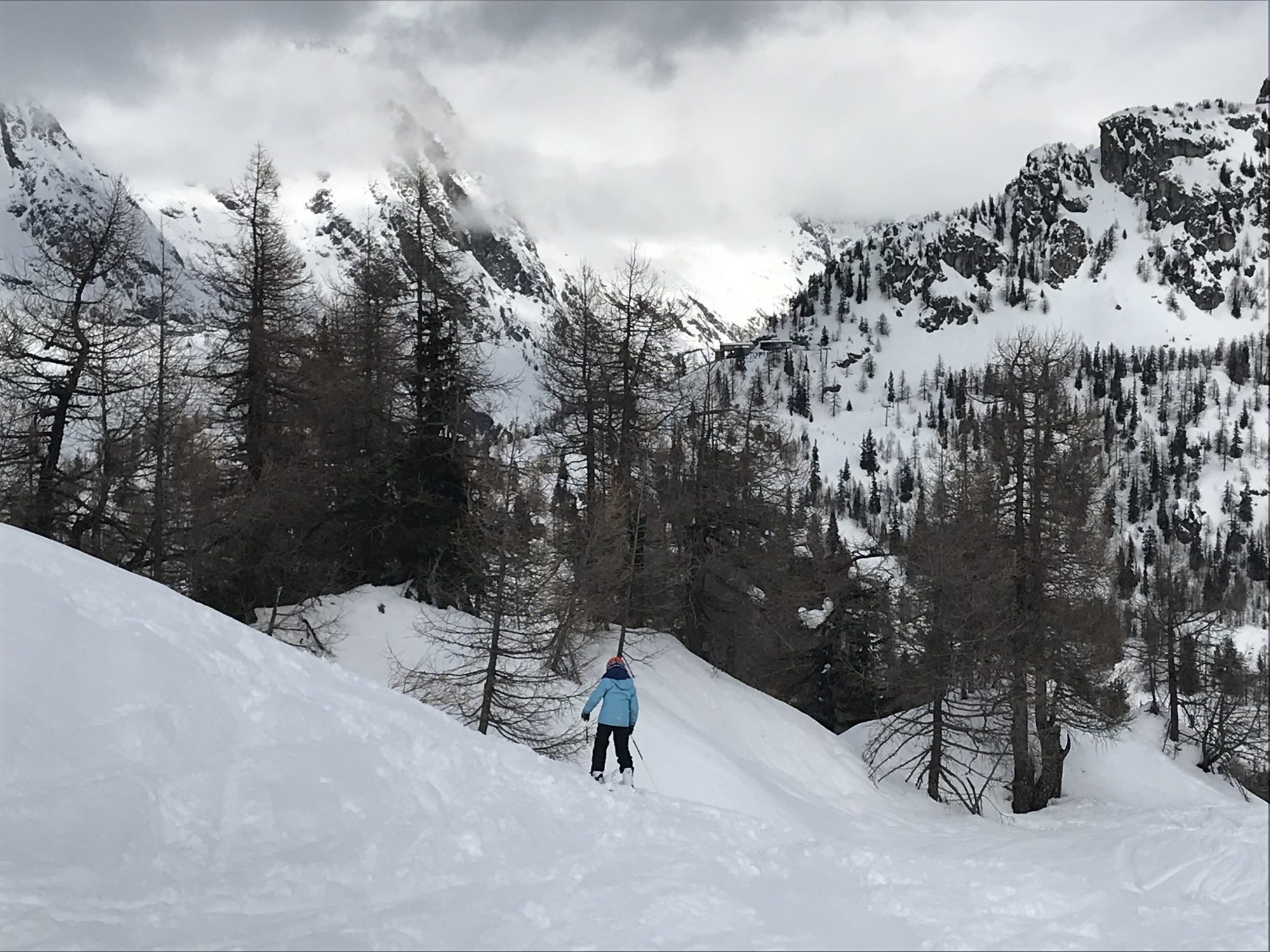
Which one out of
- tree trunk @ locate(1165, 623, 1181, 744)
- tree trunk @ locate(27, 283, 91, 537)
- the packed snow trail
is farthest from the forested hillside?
tree trunk @ locate(1165, 623, 1181, 744)

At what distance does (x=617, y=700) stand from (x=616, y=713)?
19 centimetres

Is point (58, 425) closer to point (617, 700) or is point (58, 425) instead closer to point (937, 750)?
point (617, 700)

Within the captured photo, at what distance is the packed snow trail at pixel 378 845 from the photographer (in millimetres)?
7074

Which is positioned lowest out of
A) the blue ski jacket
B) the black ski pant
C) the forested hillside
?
the black ski pant

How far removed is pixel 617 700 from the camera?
46.0 ft

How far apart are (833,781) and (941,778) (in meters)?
4.80

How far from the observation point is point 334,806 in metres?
9.98

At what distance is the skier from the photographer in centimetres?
1394

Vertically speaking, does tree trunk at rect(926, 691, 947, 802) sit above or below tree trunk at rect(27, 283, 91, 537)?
below

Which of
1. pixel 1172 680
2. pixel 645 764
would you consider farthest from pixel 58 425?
pixel 1172 680

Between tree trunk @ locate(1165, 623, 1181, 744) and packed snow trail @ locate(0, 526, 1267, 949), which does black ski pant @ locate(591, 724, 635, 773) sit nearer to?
packed snow trail @ locate(0, 526, 1267, 949)

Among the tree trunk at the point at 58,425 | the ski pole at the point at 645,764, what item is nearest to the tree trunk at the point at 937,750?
the ski pole at the point at 645,764

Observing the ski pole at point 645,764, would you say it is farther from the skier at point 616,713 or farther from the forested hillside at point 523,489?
the skier at point 616,713

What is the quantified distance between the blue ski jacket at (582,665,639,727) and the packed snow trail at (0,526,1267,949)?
1.57m
